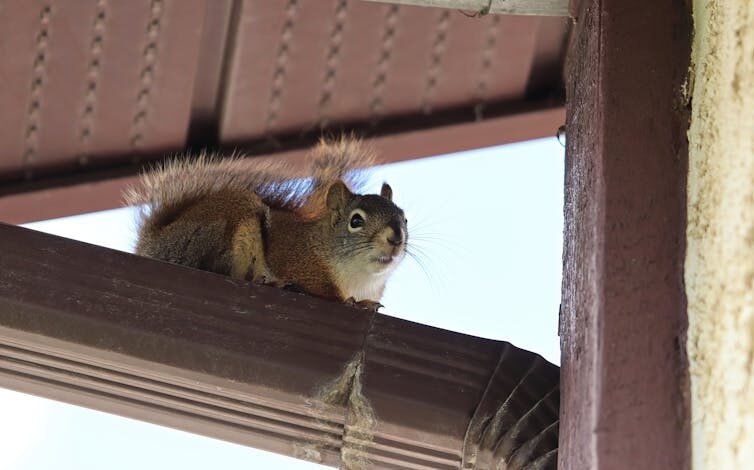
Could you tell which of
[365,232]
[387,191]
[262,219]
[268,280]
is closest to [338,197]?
[365,232]

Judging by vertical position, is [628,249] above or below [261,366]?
above

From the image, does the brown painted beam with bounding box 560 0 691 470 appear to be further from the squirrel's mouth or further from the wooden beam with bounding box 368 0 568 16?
the squirrel's mouth

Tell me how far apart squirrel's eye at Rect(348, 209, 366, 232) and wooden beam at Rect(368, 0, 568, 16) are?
1.10 meters

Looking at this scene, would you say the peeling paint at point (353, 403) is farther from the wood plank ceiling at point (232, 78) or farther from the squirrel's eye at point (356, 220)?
the squirrel's eye at point (356, 220)

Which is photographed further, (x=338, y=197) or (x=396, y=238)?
(x=338, y=197)

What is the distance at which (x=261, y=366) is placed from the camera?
1.69 m

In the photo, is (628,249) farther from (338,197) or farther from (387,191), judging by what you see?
(387,191)

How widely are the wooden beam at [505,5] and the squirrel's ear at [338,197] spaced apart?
1.10 metres

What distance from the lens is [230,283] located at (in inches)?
69.5

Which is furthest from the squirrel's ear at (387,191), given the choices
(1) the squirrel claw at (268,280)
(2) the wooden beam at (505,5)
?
(2) the wooden beam at (505,5)

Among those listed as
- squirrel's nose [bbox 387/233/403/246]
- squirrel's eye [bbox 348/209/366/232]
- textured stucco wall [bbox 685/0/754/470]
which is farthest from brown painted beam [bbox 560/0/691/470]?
squirrel's eye [bbox 348/209/366/232]

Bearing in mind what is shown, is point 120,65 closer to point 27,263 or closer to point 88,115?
point 88,115

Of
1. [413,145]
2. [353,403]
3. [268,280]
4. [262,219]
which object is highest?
[413,145]

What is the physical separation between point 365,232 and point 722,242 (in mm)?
1574
